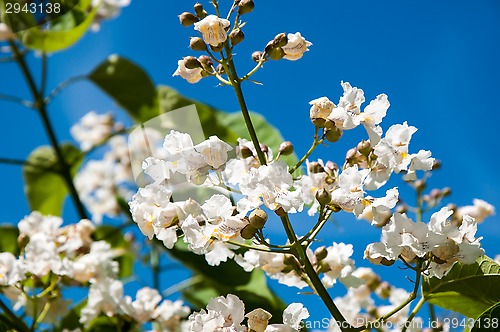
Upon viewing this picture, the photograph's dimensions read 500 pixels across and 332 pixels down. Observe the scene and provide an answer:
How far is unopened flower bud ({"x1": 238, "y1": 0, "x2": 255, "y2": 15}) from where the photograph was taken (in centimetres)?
80

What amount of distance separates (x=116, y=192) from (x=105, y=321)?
5.12ft

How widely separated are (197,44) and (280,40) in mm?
107

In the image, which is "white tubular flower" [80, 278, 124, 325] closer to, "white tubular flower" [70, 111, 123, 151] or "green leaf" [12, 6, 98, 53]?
"green leaf" [12, 6, 98, 53]

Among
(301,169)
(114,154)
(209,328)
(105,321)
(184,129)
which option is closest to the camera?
(209,328)

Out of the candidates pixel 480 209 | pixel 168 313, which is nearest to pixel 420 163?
pixel 168 313

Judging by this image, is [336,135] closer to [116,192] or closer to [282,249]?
[282,249]

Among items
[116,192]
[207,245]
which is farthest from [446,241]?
[116,192]

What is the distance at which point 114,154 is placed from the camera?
3.00 m

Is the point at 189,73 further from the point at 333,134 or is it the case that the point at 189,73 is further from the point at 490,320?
the point at 490,320

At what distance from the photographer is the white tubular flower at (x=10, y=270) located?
107 cm

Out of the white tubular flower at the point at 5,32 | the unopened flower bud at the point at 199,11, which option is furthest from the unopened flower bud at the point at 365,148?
the white tubular flower at the point at 5,32

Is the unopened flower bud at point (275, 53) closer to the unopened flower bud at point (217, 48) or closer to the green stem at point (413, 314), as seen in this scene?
the unopened flower bud at point (217, 48)

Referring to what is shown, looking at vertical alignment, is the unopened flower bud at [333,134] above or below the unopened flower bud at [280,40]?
below

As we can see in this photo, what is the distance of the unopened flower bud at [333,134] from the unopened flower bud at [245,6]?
19 cm
